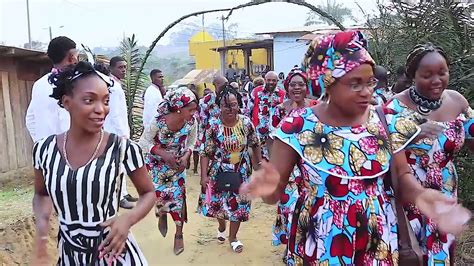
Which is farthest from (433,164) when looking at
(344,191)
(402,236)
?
(344,191)

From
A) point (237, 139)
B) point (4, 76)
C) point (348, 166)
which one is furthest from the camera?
point (4, 76)

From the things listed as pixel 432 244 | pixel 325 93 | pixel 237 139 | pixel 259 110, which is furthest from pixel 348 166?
pixel 259 110

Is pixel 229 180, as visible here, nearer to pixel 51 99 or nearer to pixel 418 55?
pixel 51 99

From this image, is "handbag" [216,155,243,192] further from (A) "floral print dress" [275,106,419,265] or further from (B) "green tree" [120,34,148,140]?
(B) "green tree" [120,34,148,140]

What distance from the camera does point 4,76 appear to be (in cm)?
958

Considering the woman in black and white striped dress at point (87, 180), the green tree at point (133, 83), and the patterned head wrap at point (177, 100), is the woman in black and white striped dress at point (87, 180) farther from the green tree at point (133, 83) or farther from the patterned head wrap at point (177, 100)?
the green tree at point (133, 83)

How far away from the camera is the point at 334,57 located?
252 centimetres

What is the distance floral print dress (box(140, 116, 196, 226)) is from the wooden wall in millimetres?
4836

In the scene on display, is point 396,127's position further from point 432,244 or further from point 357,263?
point 432,244

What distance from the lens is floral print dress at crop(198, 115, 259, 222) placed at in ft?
19.3

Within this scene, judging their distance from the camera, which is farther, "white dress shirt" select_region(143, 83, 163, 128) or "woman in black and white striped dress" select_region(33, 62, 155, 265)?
"white dress shirt" select_region(143, 83, 163, 128)

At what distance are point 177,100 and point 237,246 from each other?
1.72m

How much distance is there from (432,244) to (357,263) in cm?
106

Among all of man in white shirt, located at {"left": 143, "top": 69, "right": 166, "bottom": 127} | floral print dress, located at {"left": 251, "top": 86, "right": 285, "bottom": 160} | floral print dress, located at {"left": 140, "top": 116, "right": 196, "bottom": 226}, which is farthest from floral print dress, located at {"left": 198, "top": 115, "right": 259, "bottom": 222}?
floral print dress, located at {"left": 251, "top": 86, "right": 285, "bottom": 160}
